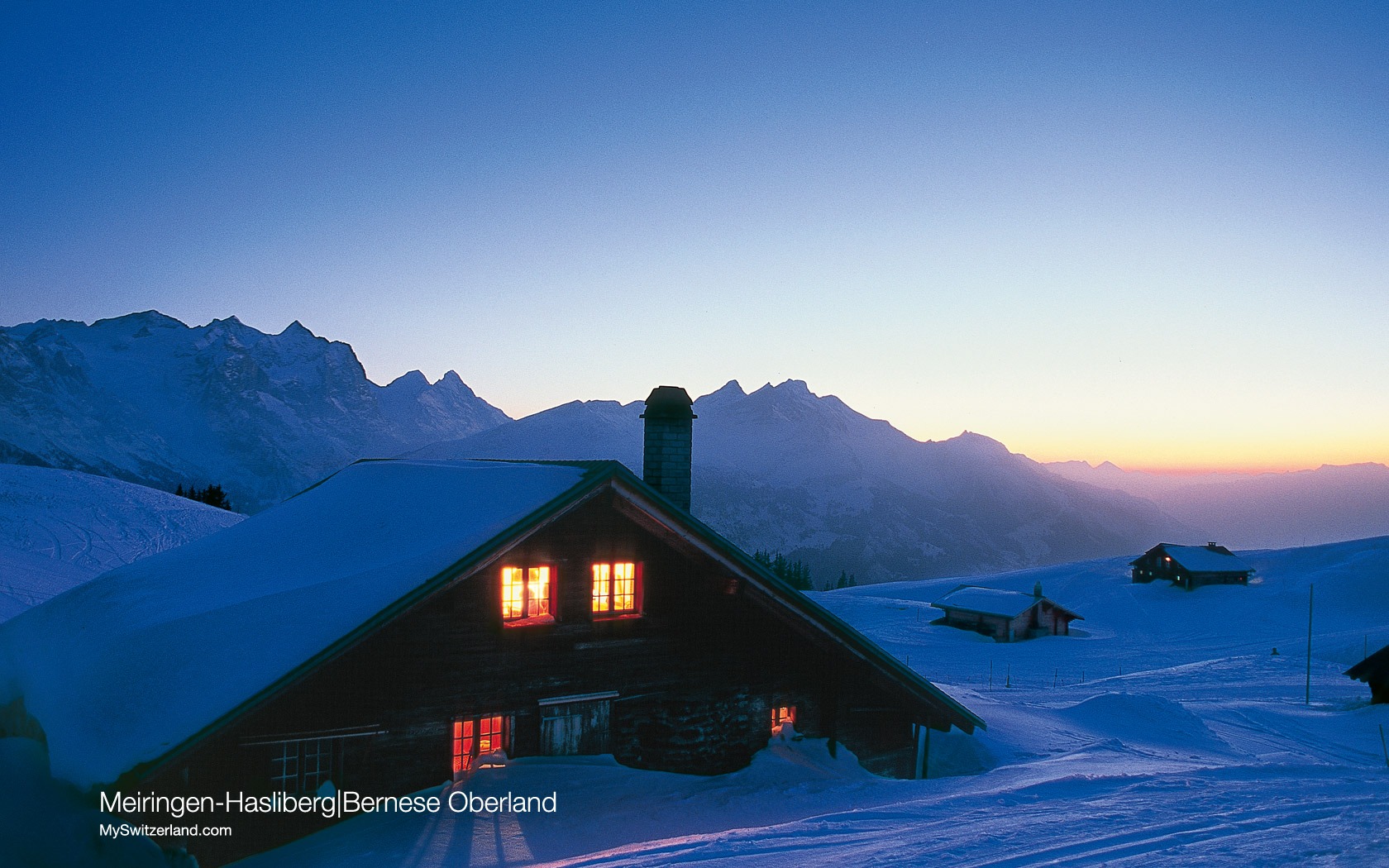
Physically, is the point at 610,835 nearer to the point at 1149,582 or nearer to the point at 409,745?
the point at 409,745

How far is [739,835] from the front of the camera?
1080cm

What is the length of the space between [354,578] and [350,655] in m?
1.70

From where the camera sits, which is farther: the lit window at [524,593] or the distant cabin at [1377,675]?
the distant cabin at [1377,675]

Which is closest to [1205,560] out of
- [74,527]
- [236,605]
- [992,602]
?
[992,602]

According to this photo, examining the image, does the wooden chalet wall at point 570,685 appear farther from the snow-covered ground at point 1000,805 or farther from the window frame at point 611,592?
the snow-covered ground at point 1000,805

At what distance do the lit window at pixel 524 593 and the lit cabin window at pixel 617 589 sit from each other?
94 cm

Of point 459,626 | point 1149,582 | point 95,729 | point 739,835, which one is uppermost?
point 459,626

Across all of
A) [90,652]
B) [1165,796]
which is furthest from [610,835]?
[90,652]

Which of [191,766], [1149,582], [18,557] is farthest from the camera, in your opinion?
[1149,582]

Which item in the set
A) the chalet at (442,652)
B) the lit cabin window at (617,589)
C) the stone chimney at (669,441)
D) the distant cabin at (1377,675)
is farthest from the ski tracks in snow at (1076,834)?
the distant cabin at (1377,675)

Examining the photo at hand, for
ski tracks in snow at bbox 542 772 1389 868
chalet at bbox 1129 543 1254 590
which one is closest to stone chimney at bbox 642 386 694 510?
ski tracks in snow at bbox 542 772 1389 868

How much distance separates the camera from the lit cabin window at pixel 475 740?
13.9 m

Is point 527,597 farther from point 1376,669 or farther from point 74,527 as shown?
point 74,527

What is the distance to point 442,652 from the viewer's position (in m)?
13.7
